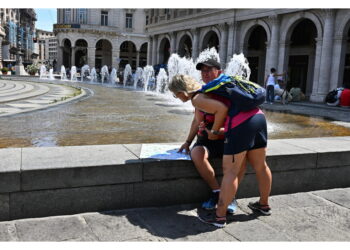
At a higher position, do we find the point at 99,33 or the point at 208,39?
the point at 99,33

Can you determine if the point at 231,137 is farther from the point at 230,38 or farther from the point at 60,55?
the point at 60,55

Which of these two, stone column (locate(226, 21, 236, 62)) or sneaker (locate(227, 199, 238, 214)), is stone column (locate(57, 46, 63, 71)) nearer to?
stone column (locate(226, 21, 236, 62))

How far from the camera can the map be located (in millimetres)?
3840

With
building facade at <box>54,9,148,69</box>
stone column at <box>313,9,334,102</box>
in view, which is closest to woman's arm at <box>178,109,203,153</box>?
stone column at <box>313,9,334,102</box>

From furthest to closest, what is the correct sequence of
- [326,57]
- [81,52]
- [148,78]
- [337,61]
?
[81,52] → [148,78] → [326,57] → [337,61]

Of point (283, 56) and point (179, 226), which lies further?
Answer: point (283, 56)

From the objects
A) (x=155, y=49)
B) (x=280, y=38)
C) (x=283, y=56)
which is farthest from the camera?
(x=155, y=49)

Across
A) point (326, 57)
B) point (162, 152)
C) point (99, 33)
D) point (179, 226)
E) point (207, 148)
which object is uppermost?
point (99, 33)

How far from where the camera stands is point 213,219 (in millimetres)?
3525

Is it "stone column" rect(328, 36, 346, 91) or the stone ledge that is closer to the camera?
the stone ledge

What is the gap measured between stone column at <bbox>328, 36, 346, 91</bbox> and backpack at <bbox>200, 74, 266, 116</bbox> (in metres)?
17.5

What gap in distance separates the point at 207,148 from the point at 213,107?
1.93 feet

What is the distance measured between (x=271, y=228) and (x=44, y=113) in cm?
731

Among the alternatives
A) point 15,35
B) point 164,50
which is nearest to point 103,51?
point 164,50
